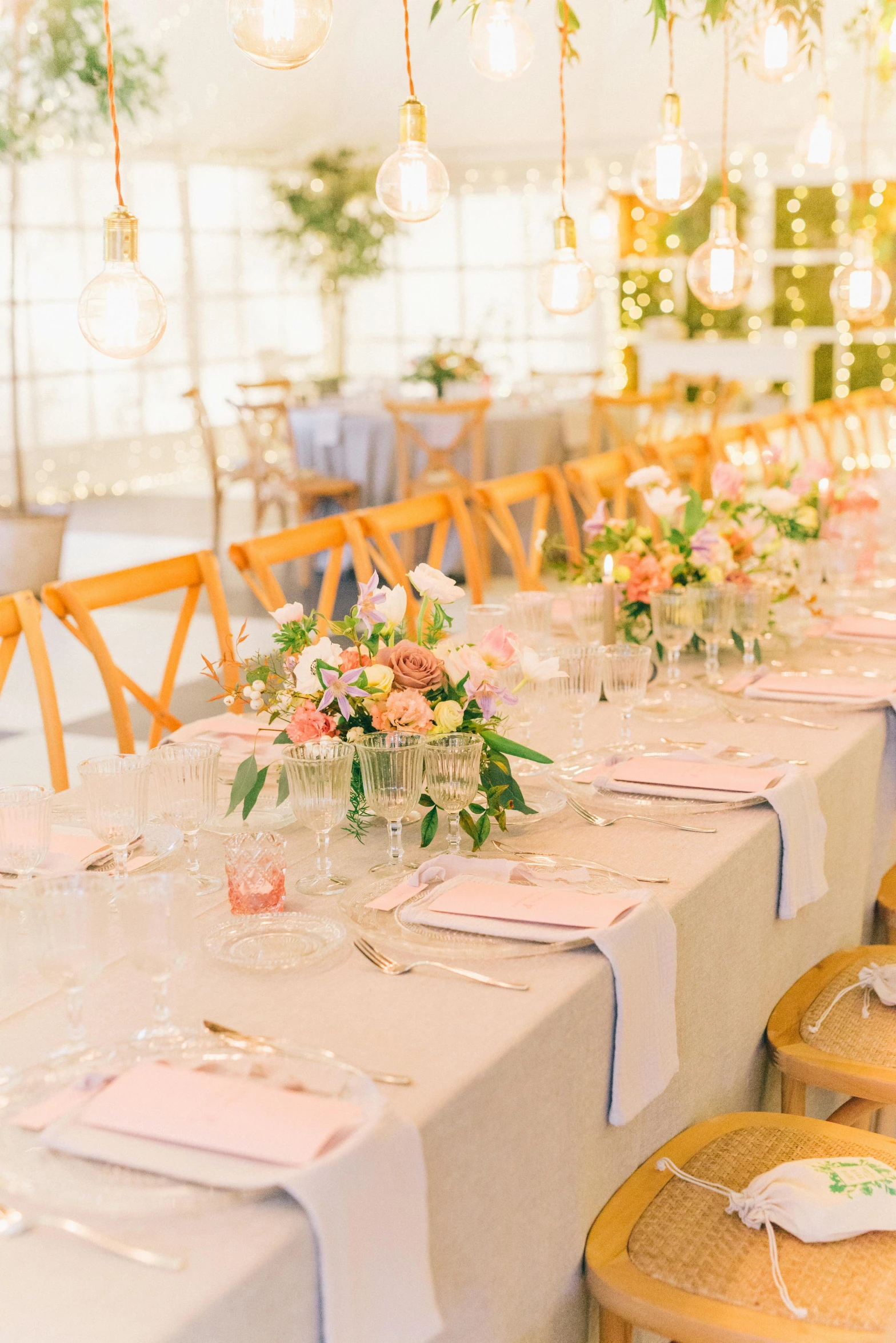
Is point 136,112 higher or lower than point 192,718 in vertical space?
higher

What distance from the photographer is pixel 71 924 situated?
1.21 meters

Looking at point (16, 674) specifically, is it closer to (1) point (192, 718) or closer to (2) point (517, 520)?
(1) point (192, 718)

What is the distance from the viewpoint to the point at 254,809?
2.03m

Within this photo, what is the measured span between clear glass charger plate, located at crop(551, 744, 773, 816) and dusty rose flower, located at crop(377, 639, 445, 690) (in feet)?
1.07

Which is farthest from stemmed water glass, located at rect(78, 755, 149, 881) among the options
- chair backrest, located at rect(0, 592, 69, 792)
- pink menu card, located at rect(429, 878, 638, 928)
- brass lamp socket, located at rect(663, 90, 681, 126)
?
brass lamp socket, located at rect(663, 90, 681, 126)

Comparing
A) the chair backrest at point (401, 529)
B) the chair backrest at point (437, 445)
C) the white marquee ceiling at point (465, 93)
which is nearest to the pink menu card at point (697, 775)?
the chair backrest at point (401, 529)

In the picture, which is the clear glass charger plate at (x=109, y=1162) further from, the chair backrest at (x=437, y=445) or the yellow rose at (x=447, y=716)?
the chair backrest at (x=437, y=445)

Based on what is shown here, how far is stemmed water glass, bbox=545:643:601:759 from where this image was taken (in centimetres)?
217

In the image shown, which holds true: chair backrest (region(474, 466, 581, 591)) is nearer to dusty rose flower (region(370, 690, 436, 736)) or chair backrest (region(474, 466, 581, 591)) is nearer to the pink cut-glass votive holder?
dusty rose flower (region(370, 690, 436, 736))

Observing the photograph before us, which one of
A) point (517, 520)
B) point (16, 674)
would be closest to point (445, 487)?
point (517, 520)

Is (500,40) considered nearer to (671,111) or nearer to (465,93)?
(671,111)

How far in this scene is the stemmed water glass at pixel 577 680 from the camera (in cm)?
217

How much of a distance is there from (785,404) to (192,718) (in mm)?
7711

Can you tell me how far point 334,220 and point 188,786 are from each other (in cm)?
1142
